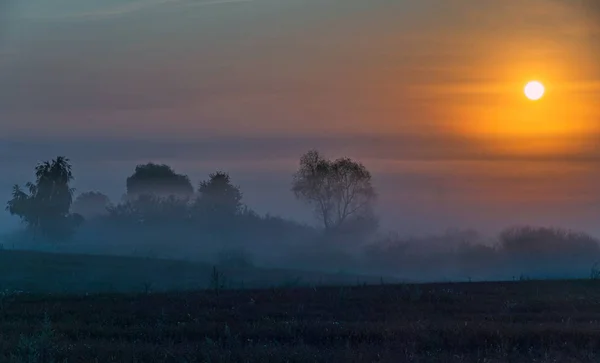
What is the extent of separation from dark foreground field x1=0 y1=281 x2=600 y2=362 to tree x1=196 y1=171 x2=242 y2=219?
102451 mm

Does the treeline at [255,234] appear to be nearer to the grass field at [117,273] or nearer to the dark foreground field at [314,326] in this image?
the grass field at [117,273]

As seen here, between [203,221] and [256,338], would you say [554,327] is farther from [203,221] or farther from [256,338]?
[203,221]

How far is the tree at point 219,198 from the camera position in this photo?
420 ft

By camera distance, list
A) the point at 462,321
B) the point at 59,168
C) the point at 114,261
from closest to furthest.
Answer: the point at 462,321
the point at 114,261
the point at 59,168

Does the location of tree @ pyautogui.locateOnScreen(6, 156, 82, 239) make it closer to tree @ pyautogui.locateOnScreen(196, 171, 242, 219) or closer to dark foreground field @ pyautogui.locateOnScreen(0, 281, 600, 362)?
tree @ pyautogui.locateOnScreen(196, 171, 242, 219)

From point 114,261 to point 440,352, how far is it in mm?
60478

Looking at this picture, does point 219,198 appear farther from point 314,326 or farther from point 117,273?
point 314,326

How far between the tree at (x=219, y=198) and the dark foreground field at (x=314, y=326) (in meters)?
102

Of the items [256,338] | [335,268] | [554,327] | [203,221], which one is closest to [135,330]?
[256,338]

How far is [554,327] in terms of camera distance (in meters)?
18.4

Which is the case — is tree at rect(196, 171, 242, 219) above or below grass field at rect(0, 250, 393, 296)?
above

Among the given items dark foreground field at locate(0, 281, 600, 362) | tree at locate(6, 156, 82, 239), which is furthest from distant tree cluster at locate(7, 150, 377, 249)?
dark foreground field at locate(0, 281, 600, 362)

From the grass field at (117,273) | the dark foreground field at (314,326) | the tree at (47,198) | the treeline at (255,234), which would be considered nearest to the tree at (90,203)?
the treeline at (255,234)

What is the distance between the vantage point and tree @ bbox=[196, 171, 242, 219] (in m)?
128
